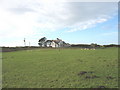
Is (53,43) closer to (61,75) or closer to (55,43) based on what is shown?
(55,43)

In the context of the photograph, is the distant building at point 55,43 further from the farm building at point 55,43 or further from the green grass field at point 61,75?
the green grass field at point 61,75

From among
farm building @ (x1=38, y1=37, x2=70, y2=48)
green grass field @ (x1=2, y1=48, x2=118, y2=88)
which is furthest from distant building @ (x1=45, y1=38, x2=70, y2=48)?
green grass field @ (x1=2, y1=48, x2=118, y2=88)

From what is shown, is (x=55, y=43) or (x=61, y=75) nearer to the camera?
(x=61, y=75)

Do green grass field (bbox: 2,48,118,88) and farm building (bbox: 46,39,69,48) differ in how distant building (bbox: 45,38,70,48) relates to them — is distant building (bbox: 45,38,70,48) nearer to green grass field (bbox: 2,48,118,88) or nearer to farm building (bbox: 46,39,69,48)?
farm building (bbox: 46,39,69,48)

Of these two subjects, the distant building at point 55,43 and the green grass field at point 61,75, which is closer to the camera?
the green grass field at point 61,75

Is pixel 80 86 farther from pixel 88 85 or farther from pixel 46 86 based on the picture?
pixel 46 86

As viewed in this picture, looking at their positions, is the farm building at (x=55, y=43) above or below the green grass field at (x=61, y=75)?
above

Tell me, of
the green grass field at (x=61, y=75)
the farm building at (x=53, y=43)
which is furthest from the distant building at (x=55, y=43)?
the green grass field at (x=61, y=75)

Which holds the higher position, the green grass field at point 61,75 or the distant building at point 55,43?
the distant building at point 55,43

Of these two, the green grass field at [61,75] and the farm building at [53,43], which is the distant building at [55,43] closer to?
the farm building at [53,43]

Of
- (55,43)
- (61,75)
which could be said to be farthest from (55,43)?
(61,75)

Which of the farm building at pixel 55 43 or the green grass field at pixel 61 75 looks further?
the farm building at pixel 55 43

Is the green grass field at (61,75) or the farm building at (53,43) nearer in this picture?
the green grass field at (61,75)

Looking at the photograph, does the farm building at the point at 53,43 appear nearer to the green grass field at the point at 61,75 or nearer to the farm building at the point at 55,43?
the farm building at the point at 55,43
